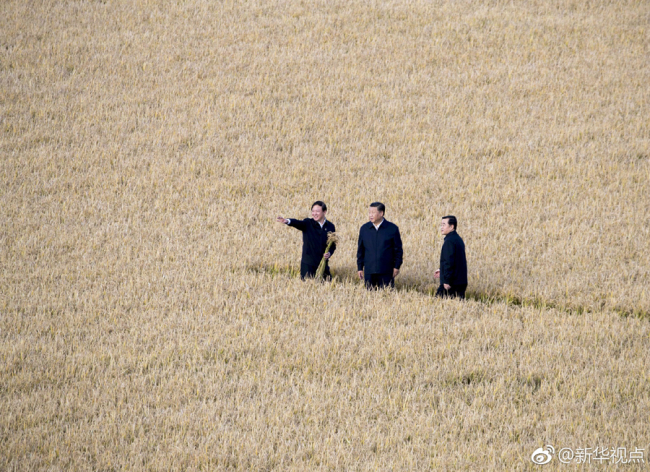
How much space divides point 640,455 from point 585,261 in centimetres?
573

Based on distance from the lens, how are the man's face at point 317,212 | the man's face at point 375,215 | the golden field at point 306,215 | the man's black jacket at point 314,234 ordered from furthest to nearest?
1. the man's black jacket at point 314,234
2. the man's face at point 317,212
3. the man's face at point 375,215
4. the golden field at point 306,215

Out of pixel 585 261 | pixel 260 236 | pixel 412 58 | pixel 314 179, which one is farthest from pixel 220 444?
pixel 412 58

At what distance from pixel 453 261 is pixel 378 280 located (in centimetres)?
126

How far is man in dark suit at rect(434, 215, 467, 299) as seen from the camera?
818 cm

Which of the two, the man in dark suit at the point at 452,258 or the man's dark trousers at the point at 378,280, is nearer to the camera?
the man in dark suit at the point at 452,258

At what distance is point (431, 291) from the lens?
31.7 ft

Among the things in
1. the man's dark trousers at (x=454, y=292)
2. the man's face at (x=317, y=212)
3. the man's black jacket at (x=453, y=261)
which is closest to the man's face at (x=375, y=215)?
the man's face at (x=317, y=212)

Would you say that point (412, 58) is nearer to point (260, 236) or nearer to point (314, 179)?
point (314, 179)

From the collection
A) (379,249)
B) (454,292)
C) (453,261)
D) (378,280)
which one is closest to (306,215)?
(378,280)

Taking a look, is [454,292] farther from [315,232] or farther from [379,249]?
[315,232]

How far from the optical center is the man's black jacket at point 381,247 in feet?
28.5

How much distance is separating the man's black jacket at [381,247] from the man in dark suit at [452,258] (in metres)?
0.67

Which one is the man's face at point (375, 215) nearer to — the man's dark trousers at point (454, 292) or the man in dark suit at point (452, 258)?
the man in dark suit at point (452, 258)

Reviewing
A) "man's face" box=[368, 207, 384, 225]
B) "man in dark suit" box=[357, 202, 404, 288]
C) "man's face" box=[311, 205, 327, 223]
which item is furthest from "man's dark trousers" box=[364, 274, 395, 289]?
"man's face" box=[311, 205, 327, 223]
